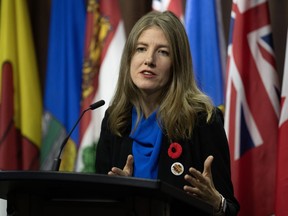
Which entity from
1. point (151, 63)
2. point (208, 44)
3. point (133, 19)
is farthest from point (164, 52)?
point (133, 19)

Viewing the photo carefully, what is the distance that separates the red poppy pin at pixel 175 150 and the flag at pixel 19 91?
5.86ft

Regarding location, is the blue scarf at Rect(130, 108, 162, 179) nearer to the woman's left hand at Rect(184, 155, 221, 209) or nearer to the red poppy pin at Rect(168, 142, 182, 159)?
the red poppy pin at Rect(168, 142, 182, 159)

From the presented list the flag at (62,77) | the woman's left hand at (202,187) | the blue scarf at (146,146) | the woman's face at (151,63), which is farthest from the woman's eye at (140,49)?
the flag at (62,77)

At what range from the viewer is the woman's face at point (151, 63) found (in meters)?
2.65

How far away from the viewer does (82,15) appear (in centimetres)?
419

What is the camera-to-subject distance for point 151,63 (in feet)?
8.68

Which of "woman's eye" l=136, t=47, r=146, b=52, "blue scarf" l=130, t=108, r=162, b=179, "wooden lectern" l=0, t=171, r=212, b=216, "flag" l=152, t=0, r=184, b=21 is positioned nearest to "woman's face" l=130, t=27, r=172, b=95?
"woman's eye" l=136, t=47, r=146, b=52

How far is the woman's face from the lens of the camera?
265cm

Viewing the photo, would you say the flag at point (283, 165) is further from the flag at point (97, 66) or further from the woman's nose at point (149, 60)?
the flag at point (97, 66)

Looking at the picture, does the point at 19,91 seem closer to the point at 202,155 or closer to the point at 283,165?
the point at 283,165

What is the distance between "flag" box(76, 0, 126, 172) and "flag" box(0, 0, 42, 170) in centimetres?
34

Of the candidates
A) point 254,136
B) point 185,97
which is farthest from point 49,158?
point 185,97

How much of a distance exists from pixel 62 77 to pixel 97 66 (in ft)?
0.81

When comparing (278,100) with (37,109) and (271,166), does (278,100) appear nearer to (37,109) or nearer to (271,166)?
(271,166)
